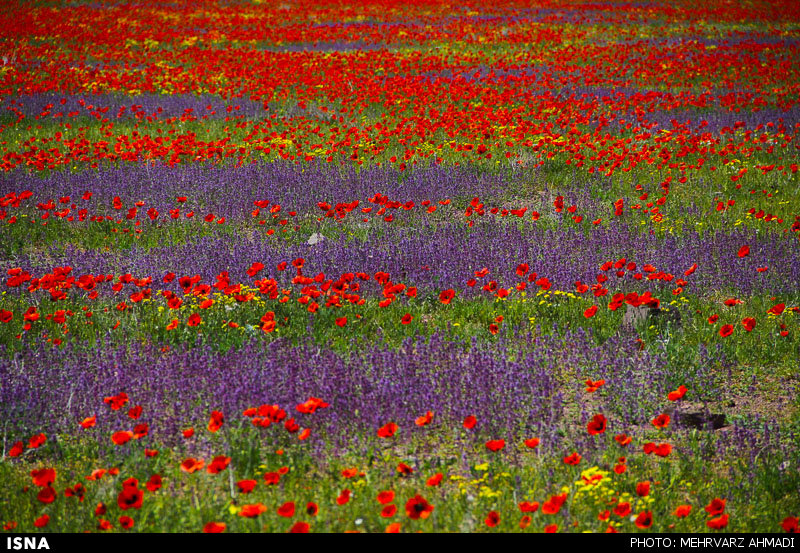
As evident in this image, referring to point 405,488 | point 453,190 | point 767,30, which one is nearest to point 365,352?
point 405,488

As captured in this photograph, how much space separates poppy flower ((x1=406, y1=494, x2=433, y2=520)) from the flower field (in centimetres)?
3

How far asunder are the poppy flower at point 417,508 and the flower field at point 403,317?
0.03m

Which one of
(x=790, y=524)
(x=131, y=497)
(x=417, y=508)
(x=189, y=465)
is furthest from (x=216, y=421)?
(x=790, y=524)

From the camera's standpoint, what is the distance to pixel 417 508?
8.37 feet

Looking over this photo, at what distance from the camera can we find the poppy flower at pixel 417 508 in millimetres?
2500

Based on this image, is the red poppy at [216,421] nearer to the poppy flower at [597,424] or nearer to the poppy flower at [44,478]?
the poppy flower at [44,478]

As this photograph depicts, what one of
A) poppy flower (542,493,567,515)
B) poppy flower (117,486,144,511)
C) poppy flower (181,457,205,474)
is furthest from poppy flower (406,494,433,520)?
poppy flower (117,486,144,511)

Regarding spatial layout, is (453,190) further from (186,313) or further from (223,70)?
(223,70)

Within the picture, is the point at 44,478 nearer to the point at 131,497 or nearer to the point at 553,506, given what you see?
the point at 131,497

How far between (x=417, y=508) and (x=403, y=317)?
1.97m

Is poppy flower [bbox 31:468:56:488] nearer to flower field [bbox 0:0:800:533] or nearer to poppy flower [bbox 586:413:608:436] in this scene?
flower field [bbox 0:0:800:533]

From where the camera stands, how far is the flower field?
3068 millimetres

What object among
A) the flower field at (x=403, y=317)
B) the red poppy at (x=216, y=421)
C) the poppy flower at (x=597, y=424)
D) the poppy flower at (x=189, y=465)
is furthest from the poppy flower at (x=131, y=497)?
the poppy flower at (x=597, y=424)

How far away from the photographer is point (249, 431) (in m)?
3.47
